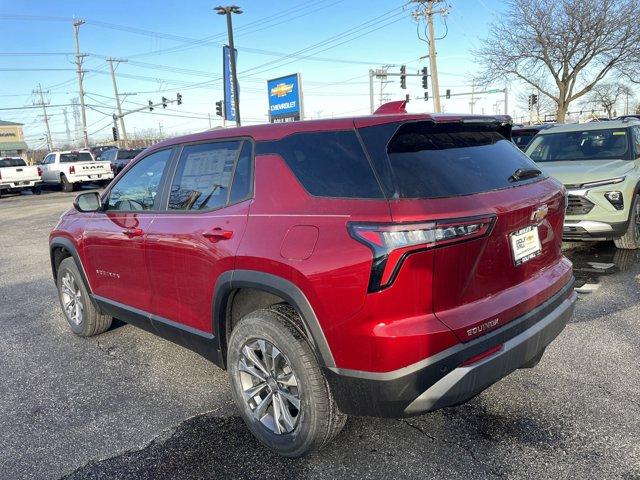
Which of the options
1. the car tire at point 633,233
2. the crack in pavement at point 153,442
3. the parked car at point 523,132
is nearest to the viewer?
the crack in pavement at point 153,442

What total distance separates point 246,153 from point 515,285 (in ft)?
5.44

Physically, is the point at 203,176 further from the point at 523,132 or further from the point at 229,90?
the point at 229,90

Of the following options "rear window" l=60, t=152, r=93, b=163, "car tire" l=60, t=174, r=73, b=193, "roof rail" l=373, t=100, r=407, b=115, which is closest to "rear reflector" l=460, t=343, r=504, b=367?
"roof rail" l=373, t=100, r=407, b=115

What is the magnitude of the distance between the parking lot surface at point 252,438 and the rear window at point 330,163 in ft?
4.69

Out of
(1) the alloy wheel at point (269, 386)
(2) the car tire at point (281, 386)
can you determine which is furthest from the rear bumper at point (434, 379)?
(1) the alloy wheel at point (269, 386)

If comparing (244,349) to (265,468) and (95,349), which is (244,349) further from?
(95,349)

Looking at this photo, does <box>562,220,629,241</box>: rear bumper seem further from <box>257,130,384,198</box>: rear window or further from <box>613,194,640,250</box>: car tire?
<box>257,130,384,198</box>: rear window

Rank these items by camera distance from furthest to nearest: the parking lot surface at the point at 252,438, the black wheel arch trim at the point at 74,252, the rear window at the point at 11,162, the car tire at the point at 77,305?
the rear window at the point at 11,162 < the car tire at the point at 77,305 < the black wheel arch trim at the point at 74,252 < the parking lot surface at the point at 252,438

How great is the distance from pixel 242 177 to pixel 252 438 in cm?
152

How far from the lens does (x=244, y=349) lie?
2.89 metres

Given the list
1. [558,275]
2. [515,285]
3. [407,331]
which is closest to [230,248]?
[407,331]

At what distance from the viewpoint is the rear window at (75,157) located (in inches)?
954

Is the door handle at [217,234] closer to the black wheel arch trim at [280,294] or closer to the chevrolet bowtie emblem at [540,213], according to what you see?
the black wheel arch trim at [280,294]

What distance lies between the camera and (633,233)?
6.64 meters
